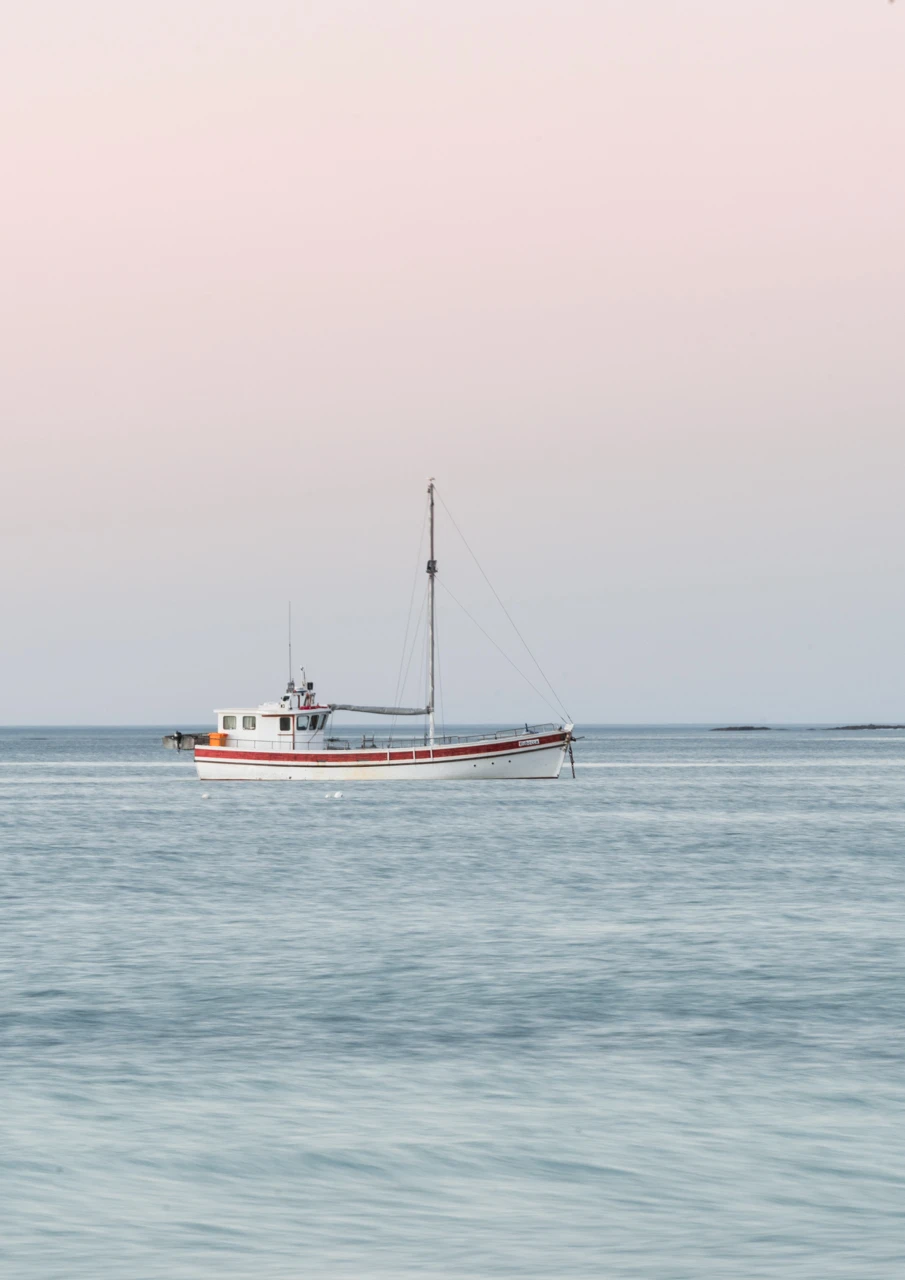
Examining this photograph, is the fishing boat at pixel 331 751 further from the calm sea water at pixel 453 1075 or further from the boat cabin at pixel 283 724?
the calm sea water at pixel 453 1075

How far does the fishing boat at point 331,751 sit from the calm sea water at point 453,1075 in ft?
128

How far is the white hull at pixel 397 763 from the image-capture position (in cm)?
8181

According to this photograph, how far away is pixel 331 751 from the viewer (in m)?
83.3

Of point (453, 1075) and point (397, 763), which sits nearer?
point (453, 1075)

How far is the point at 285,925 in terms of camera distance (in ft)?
102

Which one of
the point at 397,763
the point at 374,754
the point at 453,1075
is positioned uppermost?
the point at 374,754

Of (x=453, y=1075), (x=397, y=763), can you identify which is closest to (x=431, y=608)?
(x=397, y=763)

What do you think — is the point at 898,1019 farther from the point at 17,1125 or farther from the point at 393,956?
the point at 17,1125

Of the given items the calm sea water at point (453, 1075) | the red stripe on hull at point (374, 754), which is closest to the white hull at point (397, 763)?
the red stripe on hull at point (374, 754)

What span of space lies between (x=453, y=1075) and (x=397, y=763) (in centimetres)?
6649

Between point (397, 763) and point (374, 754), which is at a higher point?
point (374, 754)

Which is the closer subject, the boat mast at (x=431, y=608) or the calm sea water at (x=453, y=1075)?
the calm sea water at (x=453, y=1075)

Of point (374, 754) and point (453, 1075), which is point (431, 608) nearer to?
point (374, 754)

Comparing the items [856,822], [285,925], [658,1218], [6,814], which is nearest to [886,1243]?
[658,1218]
